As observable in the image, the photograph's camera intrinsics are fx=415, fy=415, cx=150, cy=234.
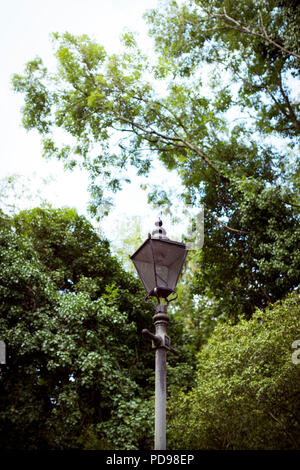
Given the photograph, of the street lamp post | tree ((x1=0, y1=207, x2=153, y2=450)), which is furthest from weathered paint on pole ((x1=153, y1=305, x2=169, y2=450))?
tree ((x1=0, y1=207, x2=153, y2=450))

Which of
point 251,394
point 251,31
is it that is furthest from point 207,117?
point 251,394

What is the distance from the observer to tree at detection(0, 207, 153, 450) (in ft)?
28.7

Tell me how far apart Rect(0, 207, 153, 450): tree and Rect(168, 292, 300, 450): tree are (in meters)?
1.62

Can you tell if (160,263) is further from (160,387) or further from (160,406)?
(160,406)

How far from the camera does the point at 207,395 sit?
24.9 ft

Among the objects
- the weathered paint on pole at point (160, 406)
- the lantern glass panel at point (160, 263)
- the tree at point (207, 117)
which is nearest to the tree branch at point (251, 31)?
the tree at point (207, 117)

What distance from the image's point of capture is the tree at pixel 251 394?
22.5 ft

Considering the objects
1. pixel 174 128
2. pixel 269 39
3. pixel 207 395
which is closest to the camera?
pixel 207 395

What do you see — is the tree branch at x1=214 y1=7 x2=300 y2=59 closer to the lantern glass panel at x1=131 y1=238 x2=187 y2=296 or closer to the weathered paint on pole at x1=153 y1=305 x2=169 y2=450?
the lantern glass panel at x1=131 y1=238 x2=187 y2=296

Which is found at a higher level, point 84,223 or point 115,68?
point 115,68

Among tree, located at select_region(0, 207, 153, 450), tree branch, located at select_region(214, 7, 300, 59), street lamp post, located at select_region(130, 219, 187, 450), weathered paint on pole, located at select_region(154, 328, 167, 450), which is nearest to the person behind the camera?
weathered paint on pole, located at select_region(154, 328, 167, 450)
